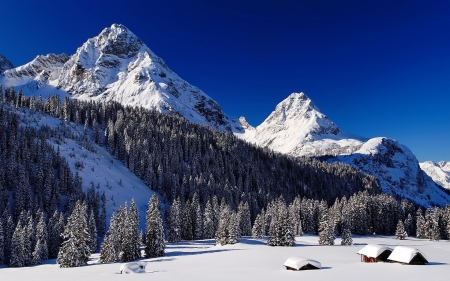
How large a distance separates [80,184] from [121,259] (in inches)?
2224

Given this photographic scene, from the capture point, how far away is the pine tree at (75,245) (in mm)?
49484

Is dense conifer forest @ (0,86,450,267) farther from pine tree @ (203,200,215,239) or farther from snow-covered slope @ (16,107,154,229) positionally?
snow-covered slope @ (16,107,154,229)

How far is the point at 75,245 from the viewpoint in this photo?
2031 inches

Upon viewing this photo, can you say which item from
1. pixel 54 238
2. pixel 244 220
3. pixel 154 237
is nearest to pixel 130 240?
pixel 154 237

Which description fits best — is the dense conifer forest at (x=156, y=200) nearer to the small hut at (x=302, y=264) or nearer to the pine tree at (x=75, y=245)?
the pine tree at (x=75, y=245)

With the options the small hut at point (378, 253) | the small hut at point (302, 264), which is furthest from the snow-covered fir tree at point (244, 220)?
the small hut at point (302, 264)

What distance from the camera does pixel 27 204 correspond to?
82.7 m

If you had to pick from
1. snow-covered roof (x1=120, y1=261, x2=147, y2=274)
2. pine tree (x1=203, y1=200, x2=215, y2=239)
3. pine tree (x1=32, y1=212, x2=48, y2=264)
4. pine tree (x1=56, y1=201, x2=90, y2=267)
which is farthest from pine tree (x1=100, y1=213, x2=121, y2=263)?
pine tree (x1=203, y1=200, x2=215, y2=239)

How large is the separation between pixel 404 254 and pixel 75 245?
161ft

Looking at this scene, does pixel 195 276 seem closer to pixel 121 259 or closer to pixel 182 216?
pixel 121 259

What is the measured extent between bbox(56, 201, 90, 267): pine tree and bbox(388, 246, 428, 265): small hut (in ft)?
153

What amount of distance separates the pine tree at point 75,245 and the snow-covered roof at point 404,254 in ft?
153

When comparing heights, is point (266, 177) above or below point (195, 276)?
above

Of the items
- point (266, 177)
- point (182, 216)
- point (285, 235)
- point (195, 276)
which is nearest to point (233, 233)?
point (285, 235)
